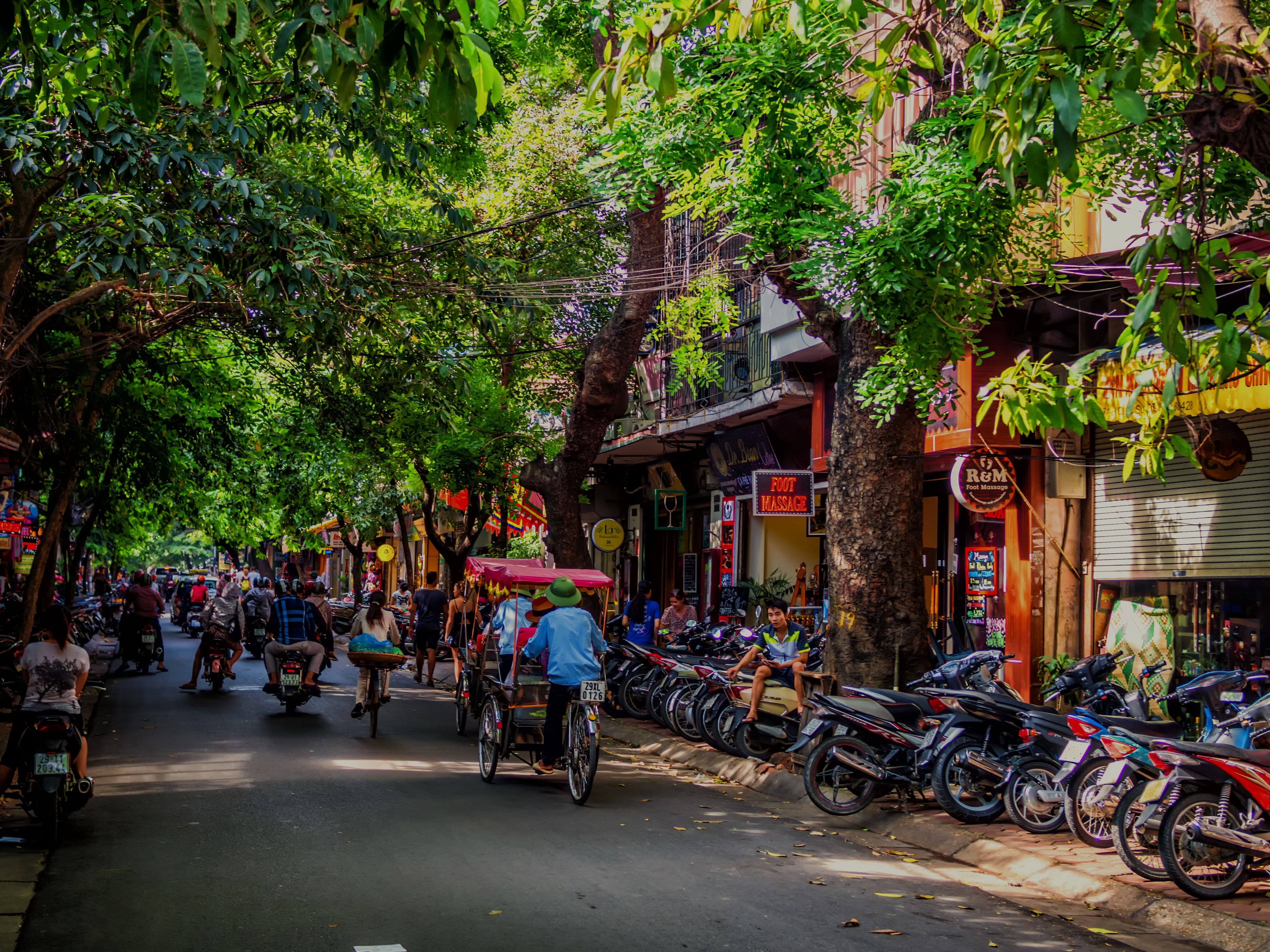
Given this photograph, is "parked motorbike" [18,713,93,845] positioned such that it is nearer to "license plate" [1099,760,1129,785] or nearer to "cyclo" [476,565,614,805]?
"cyclo" [476,565,614,805]

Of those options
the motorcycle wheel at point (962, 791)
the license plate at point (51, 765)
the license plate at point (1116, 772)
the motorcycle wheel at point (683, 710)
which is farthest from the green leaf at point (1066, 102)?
the motorcycle wheel at point (683, 710)

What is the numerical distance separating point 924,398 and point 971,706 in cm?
261

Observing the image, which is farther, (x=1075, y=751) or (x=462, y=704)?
(x=462, y=704)

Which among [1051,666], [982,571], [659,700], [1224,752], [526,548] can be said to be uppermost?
[526,548]

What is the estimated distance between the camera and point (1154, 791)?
7305mm

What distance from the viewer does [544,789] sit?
35.6ft

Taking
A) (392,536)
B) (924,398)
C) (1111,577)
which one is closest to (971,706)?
(924,398)

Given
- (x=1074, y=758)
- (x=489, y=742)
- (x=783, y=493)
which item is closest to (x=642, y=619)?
A: (x=783, y=493)

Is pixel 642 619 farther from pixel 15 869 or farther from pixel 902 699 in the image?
pixel 15 869

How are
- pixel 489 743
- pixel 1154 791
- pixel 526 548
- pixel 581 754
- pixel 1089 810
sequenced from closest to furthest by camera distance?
pixel 1154 791, pixel 1089 810, pixel 581 754, pixel 489 743, pixel 526 548

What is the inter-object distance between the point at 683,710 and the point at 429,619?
25.3 ft

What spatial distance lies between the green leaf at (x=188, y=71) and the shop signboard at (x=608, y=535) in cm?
2153

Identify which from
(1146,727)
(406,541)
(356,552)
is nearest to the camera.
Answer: (1146,727)

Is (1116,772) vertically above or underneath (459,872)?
above
